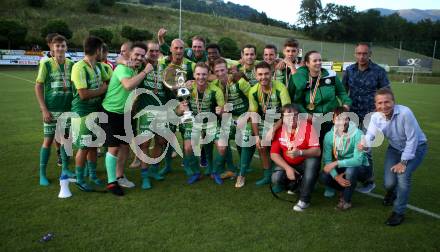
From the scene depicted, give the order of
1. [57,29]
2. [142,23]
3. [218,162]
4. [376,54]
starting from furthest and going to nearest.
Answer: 1. [142,23]
2. [376,54]
3. [57,29]
4. [218,162]

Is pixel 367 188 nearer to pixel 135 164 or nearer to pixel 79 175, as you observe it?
pixel 135 164

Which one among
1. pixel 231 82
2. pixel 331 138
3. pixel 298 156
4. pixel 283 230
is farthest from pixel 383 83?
pixel 283 230

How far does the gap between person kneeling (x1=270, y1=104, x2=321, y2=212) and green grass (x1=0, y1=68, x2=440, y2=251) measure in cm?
30

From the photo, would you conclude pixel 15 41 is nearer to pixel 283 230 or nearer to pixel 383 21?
pixel 283 230

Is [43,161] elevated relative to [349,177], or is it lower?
lower

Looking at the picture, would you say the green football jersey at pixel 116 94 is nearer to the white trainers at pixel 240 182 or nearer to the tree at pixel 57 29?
the white trainers at pixel 240 182

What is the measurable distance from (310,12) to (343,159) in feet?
320

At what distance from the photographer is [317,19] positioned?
311ft

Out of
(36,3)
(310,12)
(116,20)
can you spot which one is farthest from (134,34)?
(310,12)

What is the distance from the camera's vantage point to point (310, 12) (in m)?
95.2

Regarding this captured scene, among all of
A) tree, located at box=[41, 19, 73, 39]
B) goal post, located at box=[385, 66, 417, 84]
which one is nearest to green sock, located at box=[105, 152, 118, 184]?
goal post, located at box=[385, 66, 417, 84]

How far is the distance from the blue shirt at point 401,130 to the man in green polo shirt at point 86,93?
11.5 feet

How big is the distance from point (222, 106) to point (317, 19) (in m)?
96.5

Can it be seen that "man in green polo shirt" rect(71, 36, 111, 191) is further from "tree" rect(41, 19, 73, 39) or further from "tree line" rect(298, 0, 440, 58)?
"tree line" rect(298, 0, 440, 58)
